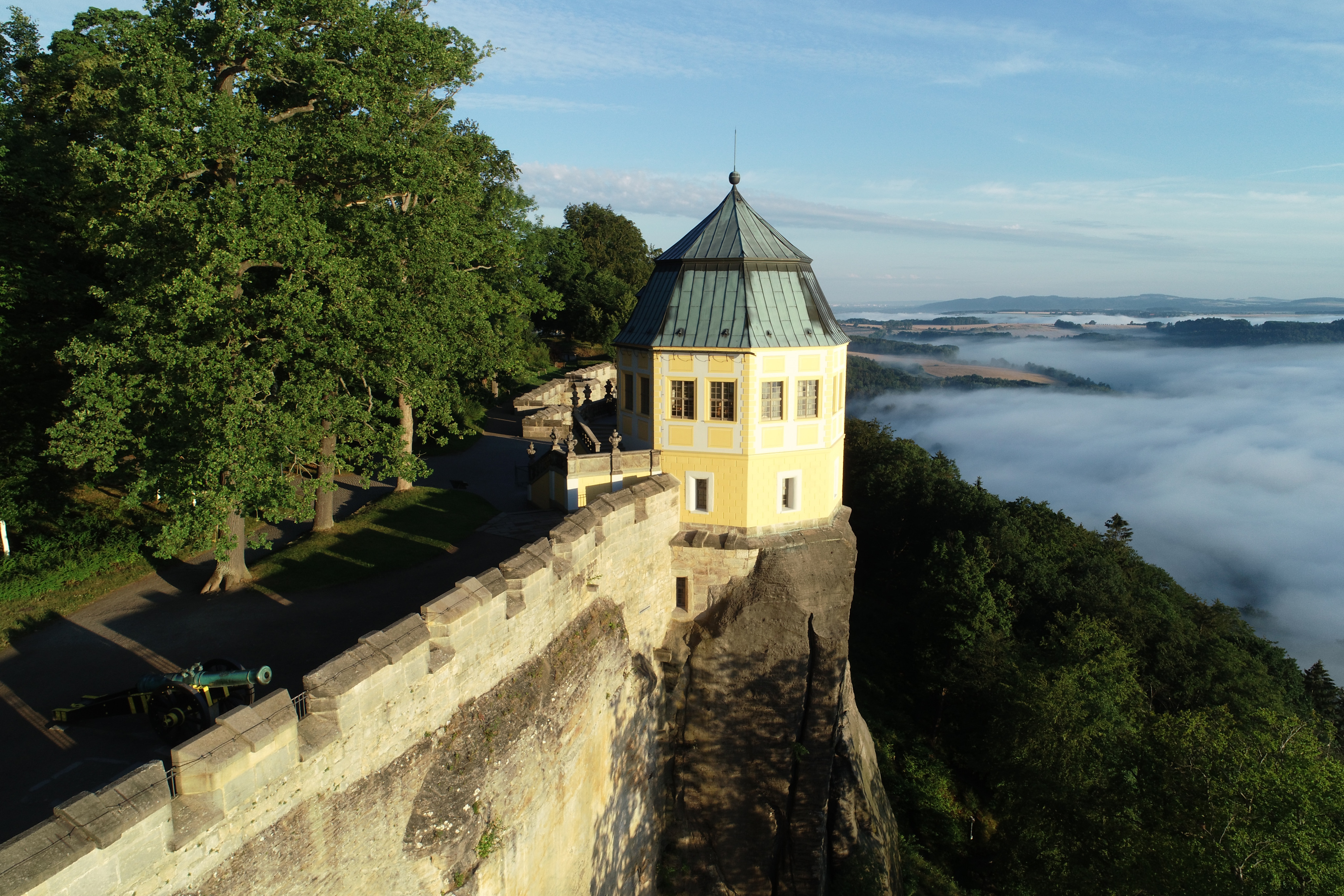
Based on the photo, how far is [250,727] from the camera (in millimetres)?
9828

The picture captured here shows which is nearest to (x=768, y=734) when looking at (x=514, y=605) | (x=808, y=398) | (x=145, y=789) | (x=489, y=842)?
(x=808, y=398)

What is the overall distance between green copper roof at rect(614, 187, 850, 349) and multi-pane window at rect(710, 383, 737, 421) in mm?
1215

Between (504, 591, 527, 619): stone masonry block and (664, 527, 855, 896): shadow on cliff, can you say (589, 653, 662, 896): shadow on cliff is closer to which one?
(664, 527, 855, 896): shadow on cliff

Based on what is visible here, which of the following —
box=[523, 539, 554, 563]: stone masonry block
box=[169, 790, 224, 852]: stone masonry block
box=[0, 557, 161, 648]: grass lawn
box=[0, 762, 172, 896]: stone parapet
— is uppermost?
box=[523, 539, 554, 563]: stone masonry block

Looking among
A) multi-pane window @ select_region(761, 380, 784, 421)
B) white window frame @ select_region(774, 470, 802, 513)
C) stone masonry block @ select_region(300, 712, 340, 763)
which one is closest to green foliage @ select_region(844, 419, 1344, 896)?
white window frame @ select_region(774, 470, 802, 513)

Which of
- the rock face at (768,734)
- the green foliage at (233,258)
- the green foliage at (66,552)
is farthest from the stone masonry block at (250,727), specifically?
the rock face at (768,734)

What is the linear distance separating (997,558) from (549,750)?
40739mm

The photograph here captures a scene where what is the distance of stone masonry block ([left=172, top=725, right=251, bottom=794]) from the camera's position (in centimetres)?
919

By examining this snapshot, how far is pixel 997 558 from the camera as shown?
49.8 metres

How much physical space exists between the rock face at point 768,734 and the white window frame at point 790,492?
1.10 m

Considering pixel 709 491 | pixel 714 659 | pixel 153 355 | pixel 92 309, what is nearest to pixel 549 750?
pixel 714 659

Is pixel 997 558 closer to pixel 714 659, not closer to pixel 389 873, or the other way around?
pixel 714 659

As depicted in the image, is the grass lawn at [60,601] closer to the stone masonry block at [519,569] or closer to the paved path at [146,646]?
the paved path at [146,646]

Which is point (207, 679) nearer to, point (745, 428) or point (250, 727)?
point (250, 727)
